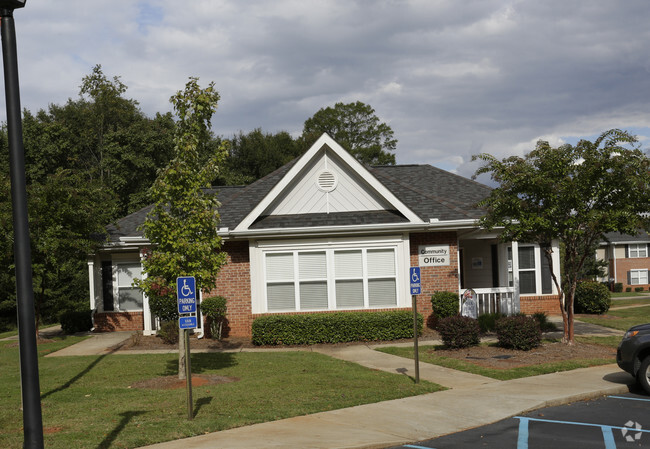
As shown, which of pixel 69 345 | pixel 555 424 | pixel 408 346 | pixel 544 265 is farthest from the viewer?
pixel 544 265

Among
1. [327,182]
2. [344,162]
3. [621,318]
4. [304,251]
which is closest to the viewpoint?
[304,251]

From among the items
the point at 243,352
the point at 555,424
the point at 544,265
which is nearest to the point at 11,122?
the point at 555,424

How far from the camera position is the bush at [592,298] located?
2247 centimetres

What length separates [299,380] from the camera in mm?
11992

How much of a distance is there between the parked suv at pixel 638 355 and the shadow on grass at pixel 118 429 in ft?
26.6

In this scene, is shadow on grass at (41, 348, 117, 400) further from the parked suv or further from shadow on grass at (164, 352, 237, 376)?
the parked suv

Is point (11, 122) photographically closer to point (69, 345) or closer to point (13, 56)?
point (13, 56)

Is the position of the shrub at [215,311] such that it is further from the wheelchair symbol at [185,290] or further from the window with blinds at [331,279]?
the wheelchair symbol at [185,290]

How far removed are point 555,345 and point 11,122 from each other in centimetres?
1351

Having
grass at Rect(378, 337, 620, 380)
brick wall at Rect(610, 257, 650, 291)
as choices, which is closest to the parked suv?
grass at Rect(378, 337, 620, 380)

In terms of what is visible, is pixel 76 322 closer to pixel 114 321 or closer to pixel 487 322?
pixel 114 321

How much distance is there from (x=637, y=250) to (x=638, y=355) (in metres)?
48.6

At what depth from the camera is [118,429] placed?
841 centimetres

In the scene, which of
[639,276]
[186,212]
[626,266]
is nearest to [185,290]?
[186,212]
